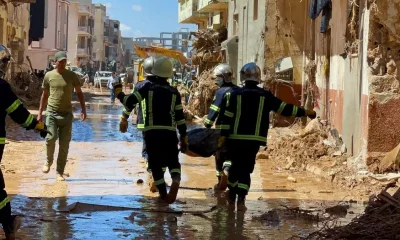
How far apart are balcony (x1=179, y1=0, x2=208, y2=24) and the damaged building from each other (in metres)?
25.4

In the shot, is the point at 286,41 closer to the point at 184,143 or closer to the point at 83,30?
the point at 184,143

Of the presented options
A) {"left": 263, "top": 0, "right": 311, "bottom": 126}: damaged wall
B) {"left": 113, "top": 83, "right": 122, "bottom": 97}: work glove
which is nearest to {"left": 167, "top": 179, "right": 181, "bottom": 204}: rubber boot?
{"left": 113, "top": 83, "right": 122, "bottom": 97}: work glove

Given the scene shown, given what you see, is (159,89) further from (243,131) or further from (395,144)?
(395,144)

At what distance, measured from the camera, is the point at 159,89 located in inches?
356

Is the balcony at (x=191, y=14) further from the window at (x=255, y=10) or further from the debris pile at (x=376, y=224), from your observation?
the debris pile at (x=376, y=224)

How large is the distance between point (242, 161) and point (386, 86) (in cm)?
376

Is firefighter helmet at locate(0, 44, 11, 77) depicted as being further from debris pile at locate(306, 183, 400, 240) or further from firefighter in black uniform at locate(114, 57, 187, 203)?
debris pile at locate(306, 183, 400, 240)

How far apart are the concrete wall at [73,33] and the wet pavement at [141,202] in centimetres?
8150

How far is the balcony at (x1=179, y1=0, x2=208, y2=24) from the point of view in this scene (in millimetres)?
47969

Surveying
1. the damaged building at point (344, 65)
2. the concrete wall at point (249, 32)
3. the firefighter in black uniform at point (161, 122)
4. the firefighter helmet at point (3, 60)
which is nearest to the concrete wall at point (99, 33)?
the concrete wall at point (249, 32)

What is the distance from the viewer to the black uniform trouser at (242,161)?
9023 millimetres

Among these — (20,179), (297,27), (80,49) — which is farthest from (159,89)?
(80,49)

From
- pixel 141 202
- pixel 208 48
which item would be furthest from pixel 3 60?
pixel 208 48

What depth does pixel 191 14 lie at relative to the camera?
48.8m
